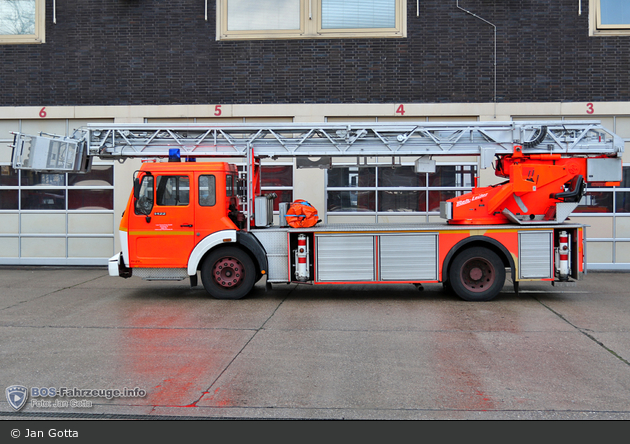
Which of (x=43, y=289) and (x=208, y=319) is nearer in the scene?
(x=208, y=319)

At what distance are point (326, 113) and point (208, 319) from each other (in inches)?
291

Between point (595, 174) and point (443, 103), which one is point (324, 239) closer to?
point (595, 174)

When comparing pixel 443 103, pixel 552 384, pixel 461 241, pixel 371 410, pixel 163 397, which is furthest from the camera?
pixel 443 103

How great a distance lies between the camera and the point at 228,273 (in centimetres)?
1002

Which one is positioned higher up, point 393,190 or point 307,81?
point 307,81

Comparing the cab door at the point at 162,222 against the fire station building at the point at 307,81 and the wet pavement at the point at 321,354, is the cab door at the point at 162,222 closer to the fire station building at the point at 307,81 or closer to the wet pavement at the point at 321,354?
the wet pavement at the point at 321,354

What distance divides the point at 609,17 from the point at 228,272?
452 inches

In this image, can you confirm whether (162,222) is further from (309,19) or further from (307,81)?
(309,19)

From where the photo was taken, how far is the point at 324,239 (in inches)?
389

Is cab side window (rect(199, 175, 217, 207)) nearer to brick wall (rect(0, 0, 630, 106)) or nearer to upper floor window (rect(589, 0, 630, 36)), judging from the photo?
brick wall (rect(0, 0, 630, 106))

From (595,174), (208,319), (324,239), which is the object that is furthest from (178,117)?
(595,174)

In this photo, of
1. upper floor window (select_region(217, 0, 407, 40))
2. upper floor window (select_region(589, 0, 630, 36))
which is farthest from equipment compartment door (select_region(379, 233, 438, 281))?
upper floor window (select_region(589, 0, 630, 36))

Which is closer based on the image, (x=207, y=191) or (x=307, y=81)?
(x=207, y=191)

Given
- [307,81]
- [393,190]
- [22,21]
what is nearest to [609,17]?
[393,190]
